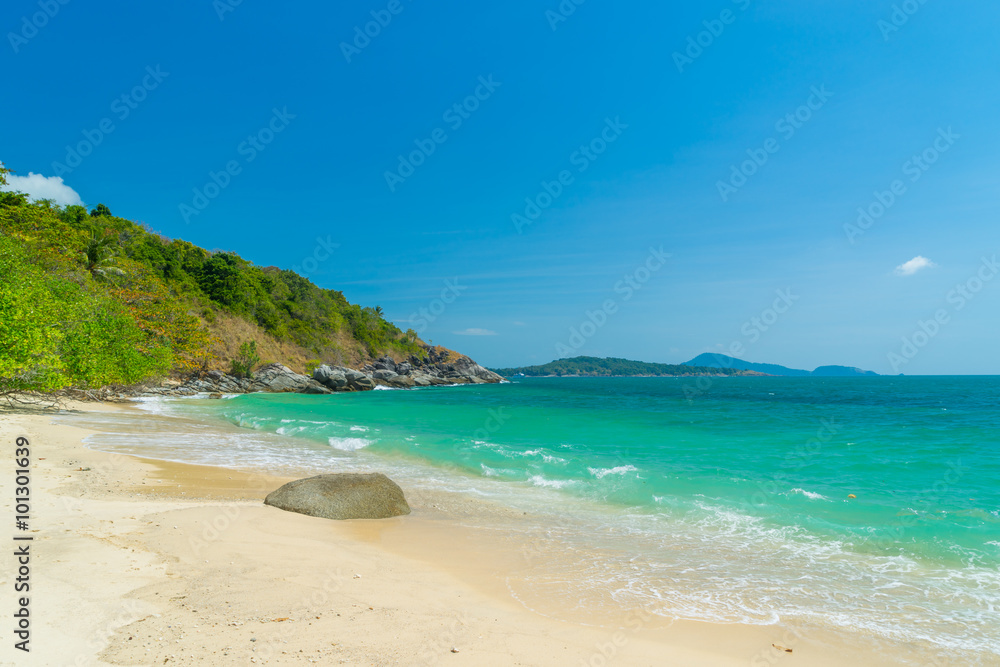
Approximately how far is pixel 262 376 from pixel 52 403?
32056mm

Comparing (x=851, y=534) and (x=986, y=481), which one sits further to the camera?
(x=986, y=481)

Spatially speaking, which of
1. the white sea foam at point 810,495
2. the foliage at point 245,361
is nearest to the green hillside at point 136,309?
the foliage at point 245,361


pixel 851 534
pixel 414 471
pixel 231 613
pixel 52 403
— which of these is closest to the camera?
pixel 231 613

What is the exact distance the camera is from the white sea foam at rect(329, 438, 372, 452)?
18703 millimetres

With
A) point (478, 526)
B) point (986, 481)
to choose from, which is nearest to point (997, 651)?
point (478, 526)

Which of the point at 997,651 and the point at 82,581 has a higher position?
the point at 82,581

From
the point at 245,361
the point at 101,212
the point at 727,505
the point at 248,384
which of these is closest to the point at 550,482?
the point at 727,505

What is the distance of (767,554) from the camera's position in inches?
319

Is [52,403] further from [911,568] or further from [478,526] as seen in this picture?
[911,568]

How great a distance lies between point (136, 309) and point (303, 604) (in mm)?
42428

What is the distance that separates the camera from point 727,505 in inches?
436

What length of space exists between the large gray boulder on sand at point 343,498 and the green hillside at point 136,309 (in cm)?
1184

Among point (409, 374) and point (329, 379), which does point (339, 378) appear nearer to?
point (329, 379)

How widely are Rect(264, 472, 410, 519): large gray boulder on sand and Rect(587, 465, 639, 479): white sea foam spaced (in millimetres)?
6153
